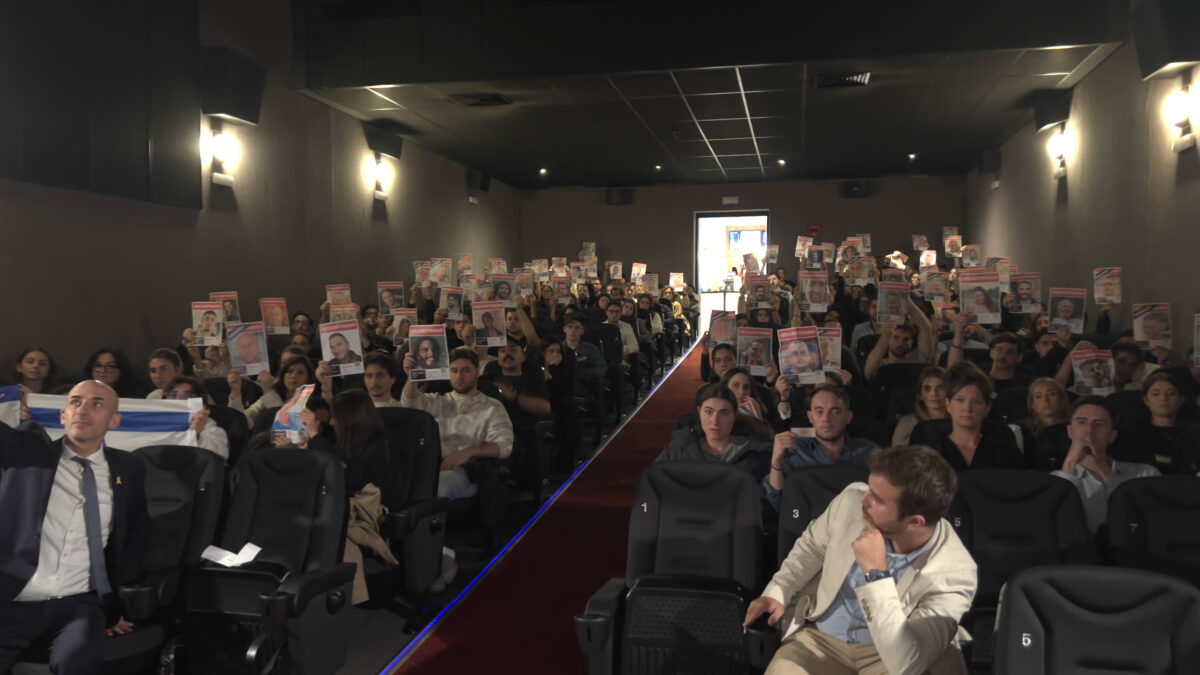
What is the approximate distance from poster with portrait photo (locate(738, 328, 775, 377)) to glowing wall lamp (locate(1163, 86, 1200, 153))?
3574 mm

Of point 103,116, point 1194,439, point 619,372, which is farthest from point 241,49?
point 1194,439

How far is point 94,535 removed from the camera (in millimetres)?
2852

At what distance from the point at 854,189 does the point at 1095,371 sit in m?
11.0

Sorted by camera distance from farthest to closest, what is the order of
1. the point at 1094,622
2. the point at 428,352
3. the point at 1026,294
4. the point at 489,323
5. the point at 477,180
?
the point at 477,180 → the point at 1026,294 → the point at 489,323 → the point at 428,352 → the point at 1094,622

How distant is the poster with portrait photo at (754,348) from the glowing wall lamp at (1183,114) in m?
3.57

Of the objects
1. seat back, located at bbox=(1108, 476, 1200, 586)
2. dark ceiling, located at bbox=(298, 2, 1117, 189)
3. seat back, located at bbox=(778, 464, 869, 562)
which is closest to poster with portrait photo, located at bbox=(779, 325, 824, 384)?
seat back, located at bbox=(778, 464, 869, 562)

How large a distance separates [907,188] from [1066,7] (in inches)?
326

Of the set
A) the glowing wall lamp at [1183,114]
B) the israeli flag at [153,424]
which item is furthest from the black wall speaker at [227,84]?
the glowing wall lamp at [1183,114]

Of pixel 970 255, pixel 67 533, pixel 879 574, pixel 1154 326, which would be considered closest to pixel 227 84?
pixel 67 533

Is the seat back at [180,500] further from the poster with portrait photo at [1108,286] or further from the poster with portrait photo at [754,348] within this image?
the poster with portrait photo at [1108,286]

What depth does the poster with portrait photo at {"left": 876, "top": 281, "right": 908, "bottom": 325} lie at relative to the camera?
19.6 ft

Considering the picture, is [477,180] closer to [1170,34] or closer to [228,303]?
[228,303]

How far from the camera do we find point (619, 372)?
7.68 meters

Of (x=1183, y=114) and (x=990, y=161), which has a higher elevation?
(x=990, y=161)
